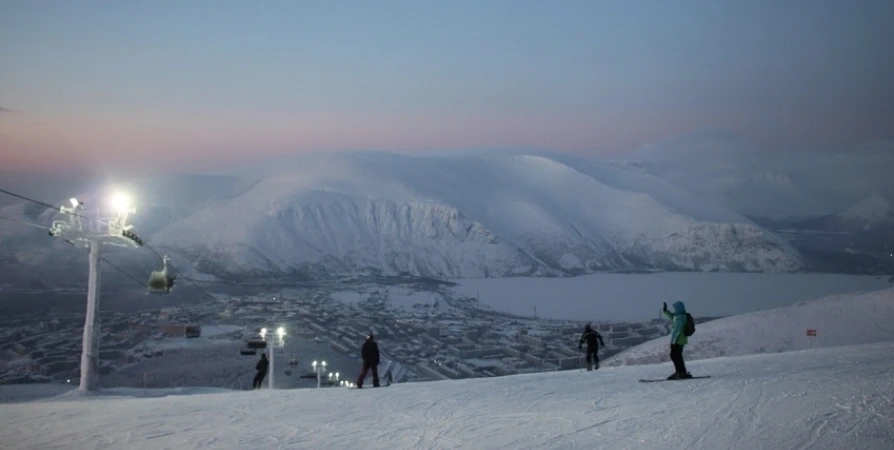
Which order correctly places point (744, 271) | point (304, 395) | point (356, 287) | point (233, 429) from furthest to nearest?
point (744, 271) < point (356, 287) < point (304, 395) < point (233, 429)

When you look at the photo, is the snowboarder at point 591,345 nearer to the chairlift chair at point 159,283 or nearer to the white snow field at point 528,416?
the white snow field at point 528,416

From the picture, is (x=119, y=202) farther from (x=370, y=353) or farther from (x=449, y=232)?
(x=449, y=232)

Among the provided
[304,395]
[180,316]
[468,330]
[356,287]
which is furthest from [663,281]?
[304,395]

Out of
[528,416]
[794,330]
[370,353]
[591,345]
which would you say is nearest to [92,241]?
[370,353]

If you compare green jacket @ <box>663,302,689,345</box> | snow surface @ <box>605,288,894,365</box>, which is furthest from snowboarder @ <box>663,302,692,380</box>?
snow surface @ <box>605,288,894,365</box>

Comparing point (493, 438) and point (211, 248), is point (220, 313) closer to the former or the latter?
point (211, 248)

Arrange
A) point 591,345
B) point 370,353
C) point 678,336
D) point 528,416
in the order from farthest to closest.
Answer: point 591,345 < point 370,353 < point 678,336 < point 528,416
